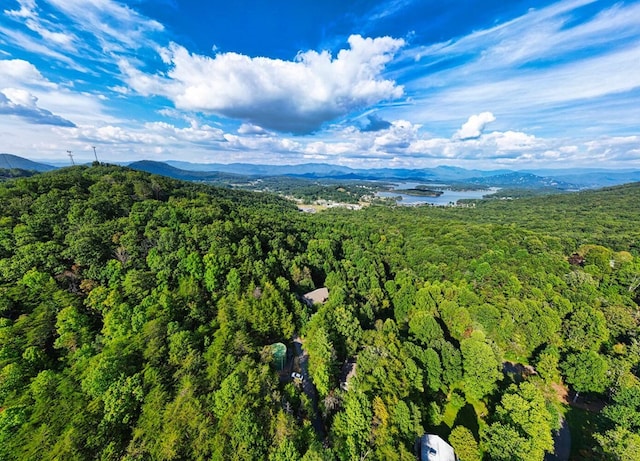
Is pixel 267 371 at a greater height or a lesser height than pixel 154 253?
lesser

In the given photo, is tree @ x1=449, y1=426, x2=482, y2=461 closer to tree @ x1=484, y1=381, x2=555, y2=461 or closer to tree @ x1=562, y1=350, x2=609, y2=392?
tree @ x1=484, y1=381, x2=555, y2=461

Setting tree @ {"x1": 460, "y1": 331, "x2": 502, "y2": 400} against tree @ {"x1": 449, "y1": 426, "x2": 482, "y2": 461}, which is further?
tree @ {"x1": 460, "y1": 331, "x2": 502, "y2": 400}

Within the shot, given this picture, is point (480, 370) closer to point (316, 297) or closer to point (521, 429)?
point (521, 429)

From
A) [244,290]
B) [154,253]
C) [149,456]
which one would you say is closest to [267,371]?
[149,456]

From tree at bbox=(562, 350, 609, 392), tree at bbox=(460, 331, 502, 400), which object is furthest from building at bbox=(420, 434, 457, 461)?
tree at bbox=(562, 350, 609, 392)

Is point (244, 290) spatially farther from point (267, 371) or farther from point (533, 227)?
point (533, 227)

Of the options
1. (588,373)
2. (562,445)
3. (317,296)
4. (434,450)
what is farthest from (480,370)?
(317,296)
